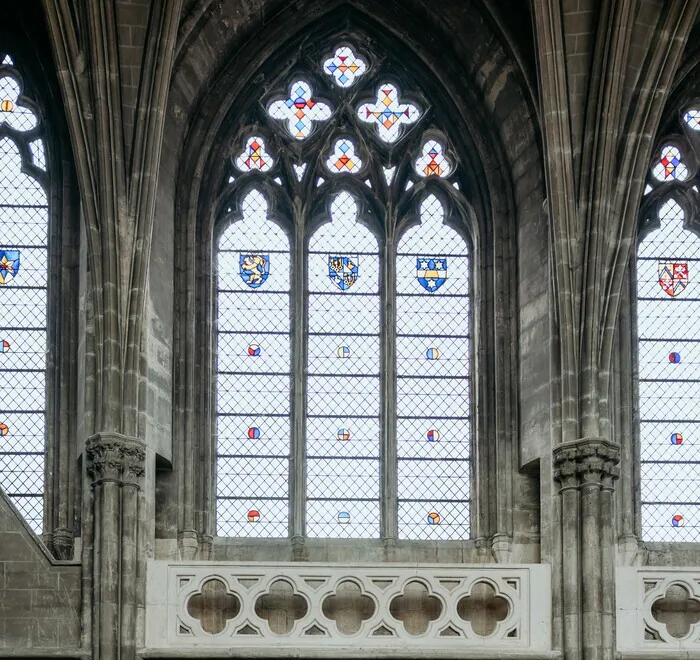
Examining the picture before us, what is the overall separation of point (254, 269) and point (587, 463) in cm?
512

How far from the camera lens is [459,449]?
96.7ft

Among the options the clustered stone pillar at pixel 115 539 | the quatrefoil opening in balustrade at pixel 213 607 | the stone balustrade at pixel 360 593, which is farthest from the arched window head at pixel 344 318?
the clustered stone pillar at pixel 115 539

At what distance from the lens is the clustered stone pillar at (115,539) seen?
2634 centimetres

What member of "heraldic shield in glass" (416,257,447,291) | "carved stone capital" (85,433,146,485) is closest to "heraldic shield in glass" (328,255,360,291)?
"heraldic shield in glass" (416,257,447,291)

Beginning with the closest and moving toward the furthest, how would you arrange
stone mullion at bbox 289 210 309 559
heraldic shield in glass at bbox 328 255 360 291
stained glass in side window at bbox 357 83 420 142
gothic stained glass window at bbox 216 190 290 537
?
stone mullion at bbox 289 210 309 559
gothic stained glass window at bbox 216 190 290 537
heraldic shield in glass at bbox 328 255 360 291
stained glass in side window at bbox 357 83 420 142

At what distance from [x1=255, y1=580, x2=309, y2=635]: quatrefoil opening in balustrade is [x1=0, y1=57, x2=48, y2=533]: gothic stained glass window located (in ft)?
9.14

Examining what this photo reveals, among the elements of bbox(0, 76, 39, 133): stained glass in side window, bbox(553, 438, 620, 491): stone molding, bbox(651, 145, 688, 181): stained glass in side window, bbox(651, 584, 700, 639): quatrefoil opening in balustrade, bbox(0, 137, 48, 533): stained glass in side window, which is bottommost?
bbox(651, 584, 700, 639): quatrefoil opening in balustrade

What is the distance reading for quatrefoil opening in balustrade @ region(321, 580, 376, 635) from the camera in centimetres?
2786

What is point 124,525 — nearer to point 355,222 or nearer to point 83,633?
point 83,633

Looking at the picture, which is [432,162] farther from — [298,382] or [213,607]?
[213,607]

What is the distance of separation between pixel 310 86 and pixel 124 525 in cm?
680

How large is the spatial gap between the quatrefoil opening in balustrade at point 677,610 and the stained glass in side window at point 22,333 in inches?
282

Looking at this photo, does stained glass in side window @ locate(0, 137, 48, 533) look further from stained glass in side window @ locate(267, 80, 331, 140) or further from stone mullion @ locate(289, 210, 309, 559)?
stained glass in side window @ locate(267, 80, 331, 140)

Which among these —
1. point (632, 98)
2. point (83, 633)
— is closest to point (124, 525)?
point (83, 633)
